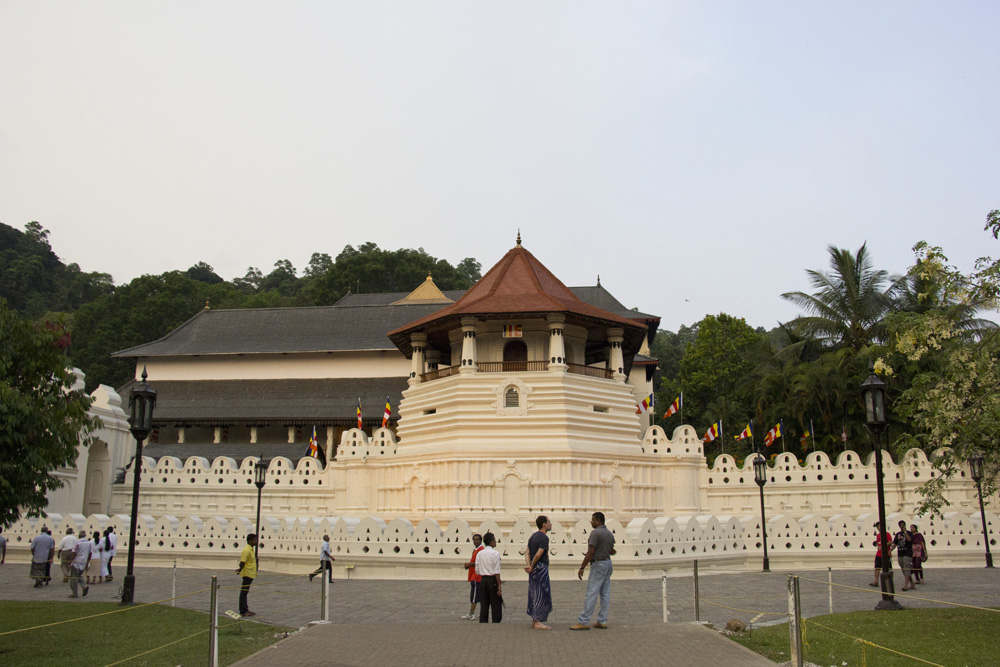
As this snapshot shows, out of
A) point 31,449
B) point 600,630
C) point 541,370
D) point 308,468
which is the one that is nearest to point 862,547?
point 541,370

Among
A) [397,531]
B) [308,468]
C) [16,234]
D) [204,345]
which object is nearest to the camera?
[397,531]

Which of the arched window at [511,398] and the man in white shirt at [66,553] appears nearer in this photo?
the man in white shirt at [66,553]

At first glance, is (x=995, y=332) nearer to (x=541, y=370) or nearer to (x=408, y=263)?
(x=541, y=370)

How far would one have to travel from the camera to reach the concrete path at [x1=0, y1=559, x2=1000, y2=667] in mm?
9438

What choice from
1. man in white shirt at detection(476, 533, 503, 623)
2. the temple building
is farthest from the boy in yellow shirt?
the temple building

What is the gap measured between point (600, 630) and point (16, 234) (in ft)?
344

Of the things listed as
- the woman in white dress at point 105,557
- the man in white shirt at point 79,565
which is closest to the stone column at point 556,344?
the woman in white dress at point 105,557

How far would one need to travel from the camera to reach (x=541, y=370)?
28.3m

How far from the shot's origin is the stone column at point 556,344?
91.8 feet

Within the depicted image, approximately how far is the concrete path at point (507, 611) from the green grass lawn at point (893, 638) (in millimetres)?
478

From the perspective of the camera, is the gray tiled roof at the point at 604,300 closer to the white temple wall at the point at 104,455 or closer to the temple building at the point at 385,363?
the temple building at the point at 385,363

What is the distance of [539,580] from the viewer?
11336mm

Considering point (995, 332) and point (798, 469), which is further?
point (798, 469)

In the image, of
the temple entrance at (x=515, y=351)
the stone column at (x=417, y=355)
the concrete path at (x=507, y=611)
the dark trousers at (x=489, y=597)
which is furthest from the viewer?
the stone column at (x=417, y=355)
